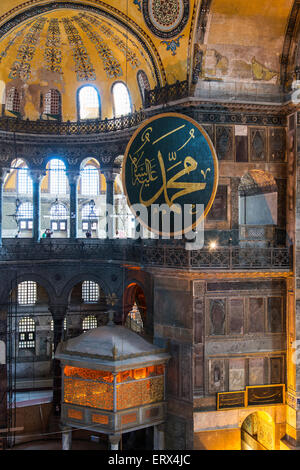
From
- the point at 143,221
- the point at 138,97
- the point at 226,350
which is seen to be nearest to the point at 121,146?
the point at 138,97

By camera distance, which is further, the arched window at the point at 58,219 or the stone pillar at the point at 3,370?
the arched window at the point at 58,219

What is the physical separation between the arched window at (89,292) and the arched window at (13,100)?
8.17 meters

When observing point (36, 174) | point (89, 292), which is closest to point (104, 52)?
point (36, 174)

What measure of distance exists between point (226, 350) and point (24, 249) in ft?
24.2

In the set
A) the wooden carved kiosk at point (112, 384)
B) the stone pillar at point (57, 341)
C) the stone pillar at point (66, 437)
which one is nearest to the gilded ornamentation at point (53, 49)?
the stone pillar at point (57, 341)

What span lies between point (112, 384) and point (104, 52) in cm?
1034

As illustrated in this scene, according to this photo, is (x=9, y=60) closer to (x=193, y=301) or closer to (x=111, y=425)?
(x=193, y=301)

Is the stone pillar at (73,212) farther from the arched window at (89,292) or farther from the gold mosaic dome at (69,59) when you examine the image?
the arched window at (89,292)

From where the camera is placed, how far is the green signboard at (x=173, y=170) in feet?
37.8

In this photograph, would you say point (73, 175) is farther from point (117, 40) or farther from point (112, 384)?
point (112, 384)

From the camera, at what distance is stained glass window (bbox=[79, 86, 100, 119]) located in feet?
54.2

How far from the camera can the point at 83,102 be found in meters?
16.6

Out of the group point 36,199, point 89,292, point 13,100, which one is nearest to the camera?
point 13,100
